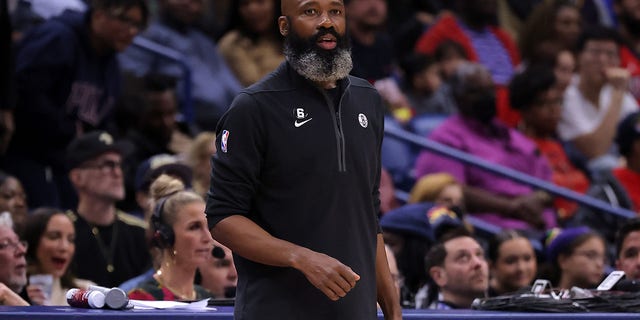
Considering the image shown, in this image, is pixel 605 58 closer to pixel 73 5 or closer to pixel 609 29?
pixel 609 29

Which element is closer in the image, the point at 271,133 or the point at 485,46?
the point at 271,133

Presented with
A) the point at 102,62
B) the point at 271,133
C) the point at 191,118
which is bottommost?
the point at 191,118

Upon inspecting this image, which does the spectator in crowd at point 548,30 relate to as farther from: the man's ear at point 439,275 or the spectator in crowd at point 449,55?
the man's ear at point 439,275

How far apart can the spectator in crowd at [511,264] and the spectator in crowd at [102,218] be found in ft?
7.29

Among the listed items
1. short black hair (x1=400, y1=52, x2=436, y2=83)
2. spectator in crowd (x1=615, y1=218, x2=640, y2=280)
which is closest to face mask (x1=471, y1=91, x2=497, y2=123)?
short black hair (x1=400, y1=52, x2=436, y2=83)

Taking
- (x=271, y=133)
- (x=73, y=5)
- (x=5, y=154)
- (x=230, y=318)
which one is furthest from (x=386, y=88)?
(x=271, y=133)

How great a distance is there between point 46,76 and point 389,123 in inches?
122

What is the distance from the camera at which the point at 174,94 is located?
9.94 metres

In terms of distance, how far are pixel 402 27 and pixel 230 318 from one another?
26.7ft

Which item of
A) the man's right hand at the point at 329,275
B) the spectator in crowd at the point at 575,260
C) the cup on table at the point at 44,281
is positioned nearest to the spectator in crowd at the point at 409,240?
the spectator in crowd at the point at 575,260

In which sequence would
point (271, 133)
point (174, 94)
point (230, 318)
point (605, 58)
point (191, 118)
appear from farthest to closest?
point (605, 58)
point (191, 118)
point (174, 94)
point (230, 318)
point (271, 133)

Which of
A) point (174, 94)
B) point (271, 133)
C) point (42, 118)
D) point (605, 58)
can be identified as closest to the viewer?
point (271, 133)

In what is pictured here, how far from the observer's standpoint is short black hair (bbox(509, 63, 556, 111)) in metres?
10.9

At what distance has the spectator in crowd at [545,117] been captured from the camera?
10875 mm
